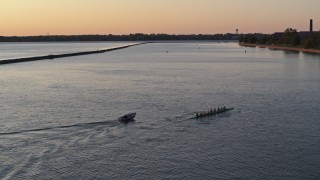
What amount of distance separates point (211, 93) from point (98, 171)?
2247 cm

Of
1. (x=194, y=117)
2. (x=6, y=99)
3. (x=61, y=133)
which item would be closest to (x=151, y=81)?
(x=6, y=99)

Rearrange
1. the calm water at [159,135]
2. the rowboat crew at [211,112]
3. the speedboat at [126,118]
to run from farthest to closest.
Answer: the rowboat crew at [211,112]
the speedboat at [126,118]
the calm water at [159,135]

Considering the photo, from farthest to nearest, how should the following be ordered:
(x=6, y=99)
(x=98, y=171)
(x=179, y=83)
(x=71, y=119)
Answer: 1. (x=179, y=83)
2. (x=6, y=99)
3. (x=71, y=119)
4. (x=98, y=171)

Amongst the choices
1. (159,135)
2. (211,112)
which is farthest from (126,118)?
(211,112)

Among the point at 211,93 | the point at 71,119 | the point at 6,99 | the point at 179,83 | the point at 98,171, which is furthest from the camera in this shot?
Answer: the point at 179,83

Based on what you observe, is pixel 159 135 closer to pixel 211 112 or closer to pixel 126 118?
pixel 126 118

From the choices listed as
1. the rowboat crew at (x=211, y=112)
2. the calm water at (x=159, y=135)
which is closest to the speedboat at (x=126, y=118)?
the calm water at (x=159, y=135)

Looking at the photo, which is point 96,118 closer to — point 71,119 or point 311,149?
point 71,119

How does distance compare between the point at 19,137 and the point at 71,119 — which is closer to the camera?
the point at 19,137

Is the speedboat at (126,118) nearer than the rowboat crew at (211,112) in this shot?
Yes

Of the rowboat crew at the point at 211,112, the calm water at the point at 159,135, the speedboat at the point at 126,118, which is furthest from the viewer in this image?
the rowboat crew at the point at 211,112

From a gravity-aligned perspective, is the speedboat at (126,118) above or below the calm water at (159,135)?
above

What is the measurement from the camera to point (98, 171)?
1853 cm

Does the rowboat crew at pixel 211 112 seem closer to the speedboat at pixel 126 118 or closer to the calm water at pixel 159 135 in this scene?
the calm water at pixel 159 135
